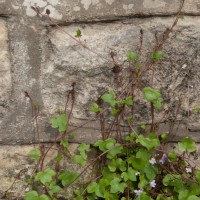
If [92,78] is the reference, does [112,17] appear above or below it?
above

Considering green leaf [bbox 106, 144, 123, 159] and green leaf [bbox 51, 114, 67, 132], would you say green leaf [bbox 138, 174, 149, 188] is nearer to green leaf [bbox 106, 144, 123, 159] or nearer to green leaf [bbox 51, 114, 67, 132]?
green leaf [bbox 106, 144, 123, 159]

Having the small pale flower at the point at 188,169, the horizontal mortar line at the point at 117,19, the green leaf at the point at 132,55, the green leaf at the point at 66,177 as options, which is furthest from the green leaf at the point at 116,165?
the horizontal mortar line at the point at 117,19

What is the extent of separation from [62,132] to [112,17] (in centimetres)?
41

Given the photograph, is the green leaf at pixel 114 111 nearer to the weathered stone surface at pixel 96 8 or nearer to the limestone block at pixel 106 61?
the limestone block at pixel 106 61

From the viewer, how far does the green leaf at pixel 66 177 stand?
1.42 m

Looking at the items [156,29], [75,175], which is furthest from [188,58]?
[75,175]

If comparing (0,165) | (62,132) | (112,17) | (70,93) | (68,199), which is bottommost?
(68,199)

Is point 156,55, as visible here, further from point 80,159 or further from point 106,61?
point 80,159

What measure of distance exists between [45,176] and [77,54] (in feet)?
1.33

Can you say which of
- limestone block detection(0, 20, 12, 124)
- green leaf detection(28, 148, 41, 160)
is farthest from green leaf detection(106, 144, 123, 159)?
limestone block detection(0, 20, 12, 124)

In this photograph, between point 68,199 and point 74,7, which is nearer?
point 74,7

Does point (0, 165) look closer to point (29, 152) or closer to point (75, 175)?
point (29, 152)

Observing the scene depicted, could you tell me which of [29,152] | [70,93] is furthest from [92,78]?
[29,152]

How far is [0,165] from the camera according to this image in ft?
4.67
